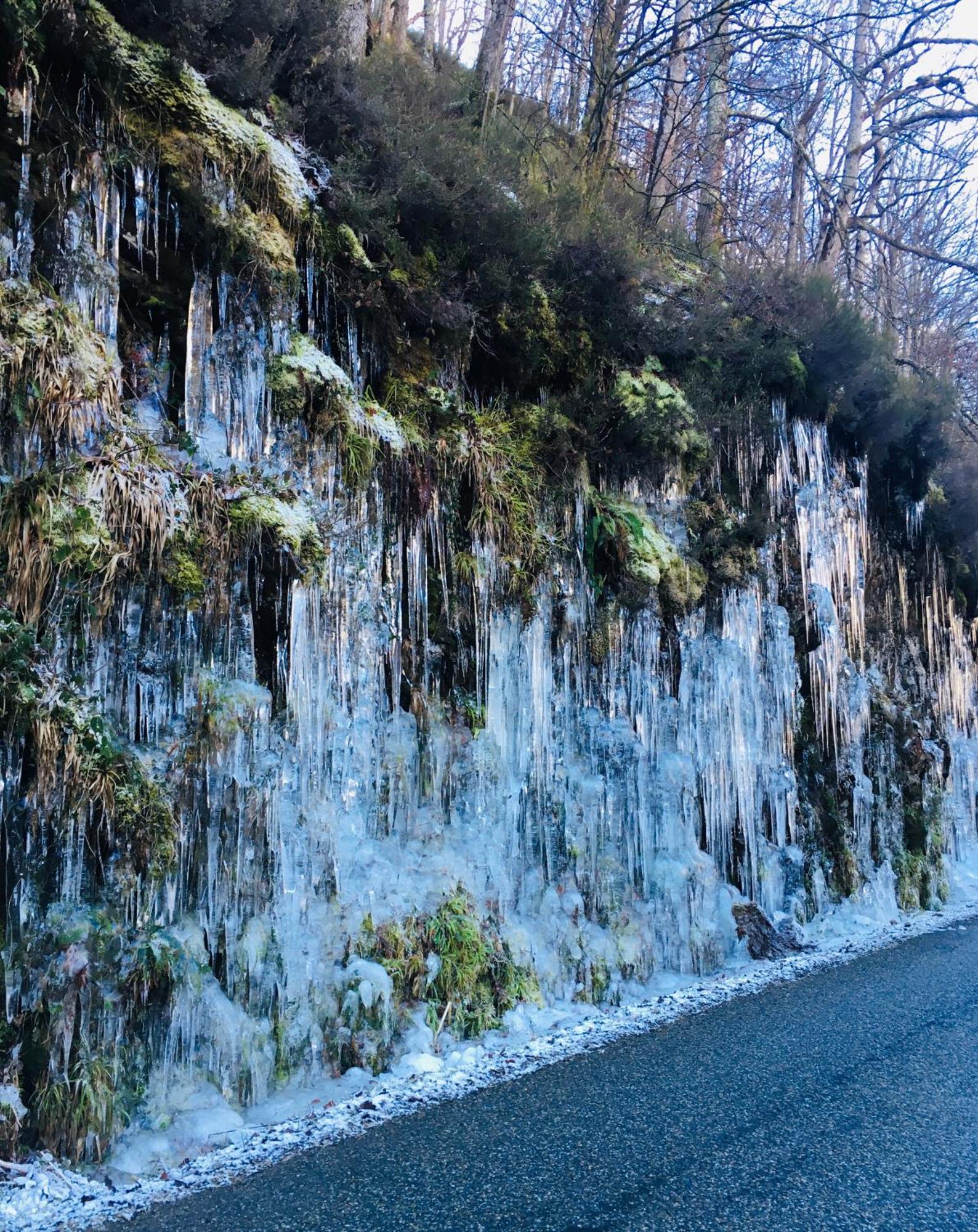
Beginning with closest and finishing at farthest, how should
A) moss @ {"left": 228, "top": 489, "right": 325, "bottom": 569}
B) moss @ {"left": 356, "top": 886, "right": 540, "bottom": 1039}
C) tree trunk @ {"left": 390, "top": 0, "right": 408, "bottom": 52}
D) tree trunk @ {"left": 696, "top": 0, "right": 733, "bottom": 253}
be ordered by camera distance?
moss @ {"left": 228, "top": 489, "right": 325, "bottom": 569} → moss @ {"left": 356, "top": 886, "right": 540, "bottom": 1039} → tree trunk @ {"left": 390, "top": 0, "right": 408, "bottom": 52} → tree trunk @ {"left": 696, "top": 0, "right": 733, "bottom": 253}

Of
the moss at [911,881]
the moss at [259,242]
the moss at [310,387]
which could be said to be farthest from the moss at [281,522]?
the moss at [911,881]

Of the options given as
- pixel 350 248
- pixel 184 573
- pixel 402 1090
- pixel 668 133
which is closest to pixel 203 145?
pixel 350 248

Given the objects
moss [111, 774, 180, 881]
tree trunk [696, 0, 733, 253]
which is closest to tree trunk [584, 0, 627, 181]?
tree trunk [696, 0, 733, 253]

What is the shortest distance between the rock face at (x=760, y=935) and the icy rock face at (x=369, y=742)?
5.3 inches

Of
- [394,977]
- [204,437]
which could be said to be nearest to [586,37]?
[204,437]

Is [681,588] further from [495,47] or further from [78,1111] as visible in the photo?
[495,47]

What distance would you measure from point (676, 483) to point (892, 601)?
528 centimetres

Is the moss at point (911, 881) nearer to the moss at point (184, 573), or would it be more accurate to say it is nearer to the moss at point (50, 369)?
the moss at point (184, 573)

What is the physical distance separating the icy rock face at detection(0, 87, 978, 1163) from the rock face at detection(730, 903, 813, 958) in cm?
13

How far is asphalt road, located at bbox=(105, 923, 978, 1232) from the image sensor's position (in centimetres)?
337

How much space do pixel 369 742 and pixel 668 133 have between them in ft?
32.7

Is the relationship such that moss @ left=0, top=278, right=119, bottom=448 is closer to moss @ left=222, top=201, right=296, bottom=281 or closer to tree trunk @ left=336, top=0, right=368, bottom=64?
moss @ left=222, top=201, right=296, bottom=281

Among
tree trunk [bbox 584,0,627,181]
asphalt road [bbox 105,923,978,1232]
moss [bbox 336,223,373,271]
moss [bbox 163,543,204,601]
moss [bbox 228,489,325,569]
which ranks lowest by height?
asphalt road [bbox 105,923,978,1232]

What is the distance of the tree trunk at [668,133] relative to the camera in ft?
33.7
